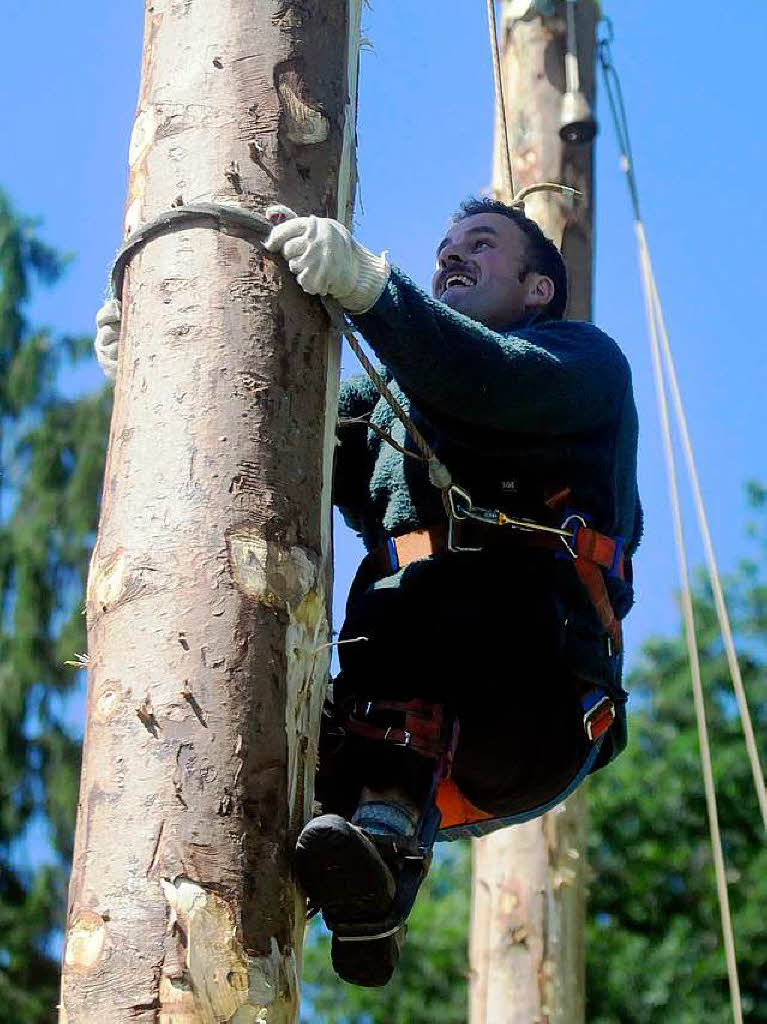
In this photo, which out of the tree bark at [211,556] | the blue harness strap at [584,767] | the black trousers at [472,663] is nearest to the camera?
the tree bark at [211,556]

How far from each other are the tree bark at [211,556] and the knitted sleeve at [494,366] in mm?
147

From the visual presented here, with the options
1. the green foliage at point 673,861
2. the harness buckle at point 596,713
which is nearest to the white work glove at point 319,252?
the harness buckle at point 596,713

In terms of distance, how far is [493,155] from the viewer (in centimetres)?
552

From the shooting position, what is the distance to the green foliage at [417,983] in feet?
45.0

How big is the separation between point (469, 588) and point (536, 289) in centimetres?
85

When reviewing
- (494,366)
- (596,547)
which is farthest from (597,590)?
(494,366)

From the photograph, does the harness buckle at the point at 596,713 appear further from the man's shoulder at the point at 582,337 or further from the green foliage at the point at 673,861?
the green foliage at the point at 673,861

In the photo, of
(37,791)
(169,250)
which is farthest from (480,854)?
(37,791)

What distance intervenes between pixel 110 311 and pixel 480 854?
2825 millimetres

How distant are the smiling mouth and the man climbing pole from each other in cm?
31

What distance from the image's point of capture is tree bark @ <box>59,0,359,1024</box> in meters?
1.90

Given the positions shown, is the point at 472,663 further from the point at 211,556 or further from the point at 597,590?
the point at 211,556

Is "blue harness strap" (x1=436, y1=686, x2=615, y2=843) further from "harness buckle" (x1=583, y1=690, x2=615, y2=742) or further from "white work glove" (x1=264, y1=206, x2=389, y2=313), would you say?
"white work glove" (x1=264, y1=206, x2=389, y2=313)

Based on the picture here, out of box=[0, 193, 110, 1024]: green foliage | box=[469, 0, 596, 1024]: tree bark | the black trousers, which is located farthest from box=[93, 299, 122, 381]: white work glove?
box=[0, 193, 110, 1024]: green foliage
